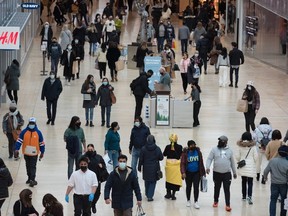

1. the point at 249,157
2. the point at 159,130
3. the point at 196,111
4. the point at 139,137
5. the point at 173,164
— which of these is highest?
the point at 139,137

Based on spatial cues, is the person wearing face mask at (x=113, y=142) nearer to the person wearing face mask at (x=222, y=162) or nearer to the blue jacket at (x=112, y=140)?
the blue jacket at (x=112, y=140)

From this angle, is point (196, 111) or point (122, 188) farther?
point (196, 111)

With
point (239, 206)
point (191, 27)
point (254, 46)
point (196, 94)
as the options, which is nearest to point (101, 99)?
point (196, 94)

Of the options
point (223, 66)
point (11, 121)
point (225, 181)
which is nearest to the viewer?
point (225, 181)

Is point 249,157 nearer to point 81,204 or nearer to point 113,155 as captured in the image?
point 113,155

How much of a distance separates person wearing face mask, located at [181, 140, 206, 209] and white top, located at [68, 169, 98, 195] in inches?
94.9

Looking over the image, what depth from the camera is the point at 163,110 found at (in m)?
27.3

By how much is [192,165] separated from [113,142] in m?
2.47

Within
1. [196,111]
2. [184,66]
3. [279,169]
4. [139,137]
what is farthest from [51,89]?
[279,169]

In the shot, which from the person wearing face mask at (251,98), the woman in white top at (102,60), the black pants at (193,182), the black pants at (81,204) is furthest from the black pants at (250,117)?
the woman in white top at (102,60)

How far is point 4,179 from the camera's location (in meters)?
17.4

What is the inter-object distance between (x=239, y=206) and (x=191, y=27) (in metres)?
29.7

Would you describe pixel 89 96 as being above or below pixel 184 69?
below

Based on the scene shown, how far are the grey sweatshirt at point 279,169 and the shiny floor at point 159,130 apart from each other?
3.63ft
